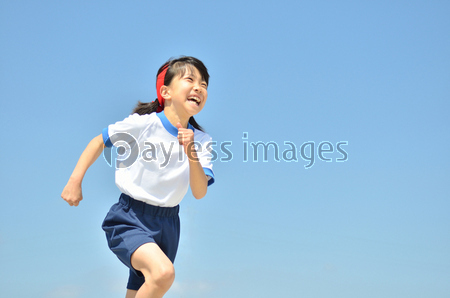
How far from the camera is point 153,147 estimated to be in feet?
14.7

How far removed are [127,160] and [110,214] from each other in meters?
0.49

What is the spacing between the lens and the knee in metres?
3.88

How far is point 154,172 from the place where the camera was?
4.43 metres

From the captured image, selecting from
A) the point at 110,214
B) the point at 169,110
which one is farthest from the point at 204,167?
the point at 110,214

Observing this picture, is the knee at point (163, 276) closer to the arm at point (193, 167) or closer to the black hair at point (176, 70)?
the arm at point (193, 167)

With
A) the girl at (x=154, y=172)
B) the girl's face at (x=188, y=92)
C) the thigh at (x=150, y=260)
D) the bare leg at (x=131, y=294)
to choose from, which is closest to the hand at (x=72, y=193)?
the girl at (x=154, y=172)

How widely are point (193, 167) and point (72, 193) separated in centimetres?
99

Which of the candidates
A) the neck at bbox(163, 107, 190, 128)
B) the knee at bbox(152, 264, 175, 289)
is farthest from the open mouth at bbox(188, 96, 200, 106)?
the knee at bbox(152, 264, 175, 289)

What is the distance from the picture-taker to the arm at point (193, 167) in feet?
13.5

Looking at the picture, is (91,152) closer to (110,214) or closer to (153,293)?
(110,214)

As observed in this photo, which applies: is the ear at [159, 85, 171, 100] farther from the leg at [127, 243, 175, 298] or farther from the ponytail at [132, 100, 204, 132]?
the leg at [127, 243, 175, 298]

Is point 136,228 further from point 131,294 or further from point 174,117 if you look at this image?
point 174,117

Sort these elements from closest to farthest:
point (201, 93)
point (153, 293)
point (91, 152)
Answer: point (153, 293) < point (91, 152) < point (201, 93)

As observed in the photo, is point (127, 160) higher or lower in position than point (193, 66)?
lower
